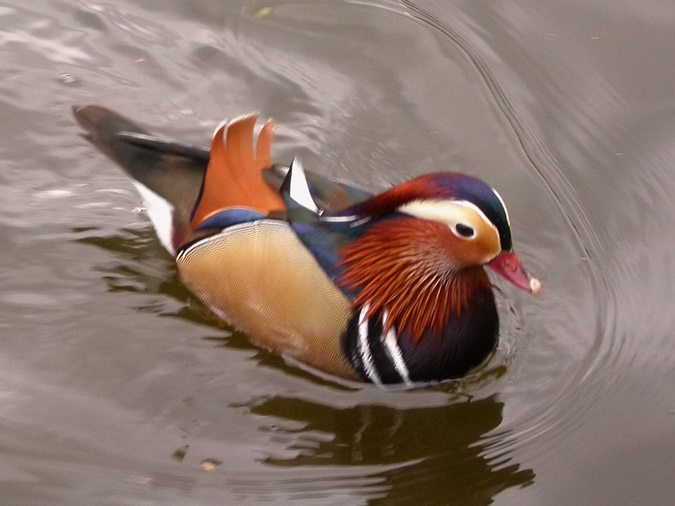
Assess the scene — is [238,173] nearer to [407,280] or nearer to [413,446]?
[407,280]

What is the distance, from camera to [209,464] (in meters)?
3.56

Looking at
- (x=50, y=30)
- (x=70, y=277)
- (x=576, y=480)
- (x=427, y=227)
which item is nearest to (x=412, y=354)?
(x=427, y=227)

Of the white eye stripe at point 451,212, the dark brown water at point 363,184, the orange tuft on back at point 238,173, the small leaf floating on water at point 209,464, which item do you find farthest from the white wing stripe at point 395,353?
the small leaf floating on water at point 209,464

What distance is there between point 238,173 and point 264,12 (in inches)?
67.6

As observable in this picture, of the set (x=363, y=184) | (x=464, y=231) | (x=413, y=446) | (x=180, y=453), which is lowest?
(x=180, y=453)

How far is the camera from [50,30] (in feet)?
16.9

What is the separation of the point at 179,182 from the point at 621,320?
177cm

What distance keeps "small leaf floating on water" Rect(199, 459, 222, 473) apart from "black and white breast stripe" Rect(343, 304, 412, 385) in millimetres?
576

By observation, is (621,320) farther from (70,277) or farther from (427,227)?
(70,277)

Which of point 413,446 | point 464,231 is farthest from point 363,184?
point 413,446

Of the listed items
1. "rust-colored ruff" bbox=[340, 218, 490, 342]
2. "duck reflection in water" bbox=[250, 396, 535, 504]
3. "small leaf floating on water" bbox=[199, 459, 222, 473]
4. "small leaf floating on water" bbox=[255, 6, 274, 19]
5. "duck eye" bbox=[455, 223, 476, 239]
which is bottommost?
"small leaf floating on water" bbox=[199, 459, 222, 473]

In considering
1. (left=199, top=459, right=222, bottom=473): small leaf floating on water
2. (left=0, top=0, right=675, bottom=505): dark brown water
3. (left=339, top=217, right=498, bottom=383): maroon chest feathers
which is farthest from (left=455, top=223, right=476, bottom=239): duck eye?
(left=199, top=459, right=222, bottom=473): small leaf floating on water

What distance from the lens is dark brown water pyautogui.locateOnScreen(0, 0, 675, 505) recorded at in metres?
3.60

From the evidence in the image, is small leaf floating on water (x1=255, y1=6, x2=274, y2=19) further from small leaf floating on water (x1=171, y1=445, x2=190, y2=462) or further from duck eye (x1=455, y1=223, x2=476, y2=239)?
small leaf floating on water (x1=171, y1=445, x2=190, y2=462)
